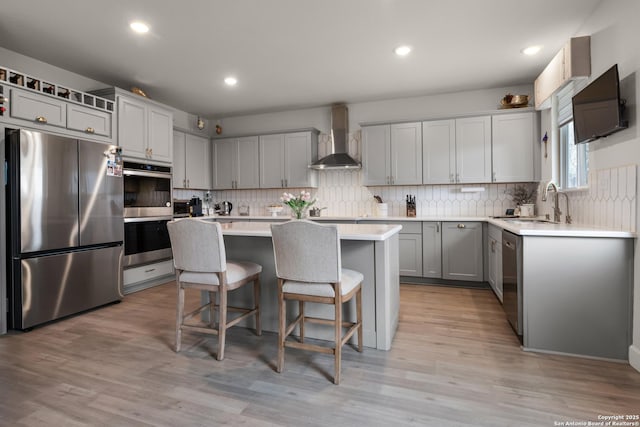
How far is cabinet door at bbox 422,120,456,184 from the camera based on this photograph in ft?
15.0

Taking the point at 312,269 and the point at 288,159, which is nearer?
the point at 312,269

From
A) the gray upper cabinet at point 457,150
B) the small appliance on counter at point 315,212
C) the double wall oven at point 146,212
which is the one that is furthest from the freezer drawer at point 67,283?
the gray upper cabinet at point 457,150

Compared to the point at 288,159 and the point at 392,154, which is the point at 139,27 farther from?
the point at 392,154

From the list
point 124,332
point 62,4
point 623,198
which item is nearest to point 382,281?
point 623,198

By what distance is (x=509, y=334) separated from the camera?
8.97 ft

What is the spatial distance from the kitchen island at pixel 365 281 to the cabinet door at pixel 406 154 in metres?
2.06

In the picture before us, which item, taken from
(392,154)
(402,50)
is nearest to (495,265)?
(392,154)

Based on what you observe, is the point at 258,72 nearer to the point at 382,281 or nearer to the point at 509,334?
the point at 382,281

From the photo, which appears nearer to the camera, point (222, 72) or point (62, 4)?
point (62, 4)

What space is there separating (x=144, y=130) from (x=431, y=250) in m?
3.89

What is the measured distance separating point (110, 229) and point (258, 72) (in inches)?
93.5

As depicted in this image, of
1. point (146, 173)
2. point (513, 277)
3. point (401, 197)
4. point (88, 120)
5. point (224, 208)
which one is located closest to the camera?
point (513, 277)

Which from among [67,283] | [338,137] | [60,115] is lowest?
[67,283]

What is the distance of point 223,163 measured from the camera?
580cm
